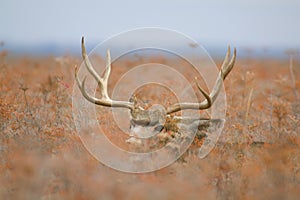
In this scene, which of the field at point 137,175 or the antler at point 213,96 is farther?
the antler at point 213,96

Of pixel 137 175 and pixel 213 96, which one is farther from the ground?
pixel 213 96

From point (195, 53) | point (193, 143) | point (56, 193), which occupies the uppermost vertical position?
point (195, 53)

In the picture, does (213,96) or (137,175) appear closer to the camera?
(137,175)

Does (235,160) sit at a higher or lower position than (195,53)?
lower

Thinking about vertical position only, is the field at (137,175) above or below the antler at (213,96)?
below

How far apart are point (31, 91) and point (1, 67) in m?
1.02

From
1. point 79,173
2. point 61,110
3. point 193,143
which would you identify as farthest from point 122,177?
point 61,110

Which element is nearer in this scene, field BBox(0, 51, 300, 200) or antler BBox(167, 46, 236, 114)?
field BBox(0, 51, 300, 200)

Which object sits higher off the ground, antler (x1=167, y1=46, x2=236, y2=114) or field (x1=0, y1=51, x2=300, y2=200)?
antler (x1=167, y1=46, x2=236, y2=114)

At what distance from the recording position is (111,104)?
7.50 metres

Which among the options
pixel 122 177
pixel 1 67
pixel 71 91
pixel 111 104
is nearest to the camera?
pixel 122 177

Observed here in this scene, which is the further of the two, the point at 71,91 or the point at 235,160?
the point at 71,91

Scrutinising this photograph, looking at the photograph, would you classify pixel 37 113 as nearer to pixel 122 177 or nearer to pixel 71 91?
pixel 71 91

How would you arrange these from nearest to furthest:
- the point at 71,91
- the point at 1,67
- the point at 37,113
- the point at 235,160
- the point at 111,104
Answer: the point at 235,160 → the point at 111,104 → the point at 37,113 → the point at 71,91 → the point at 1,67
